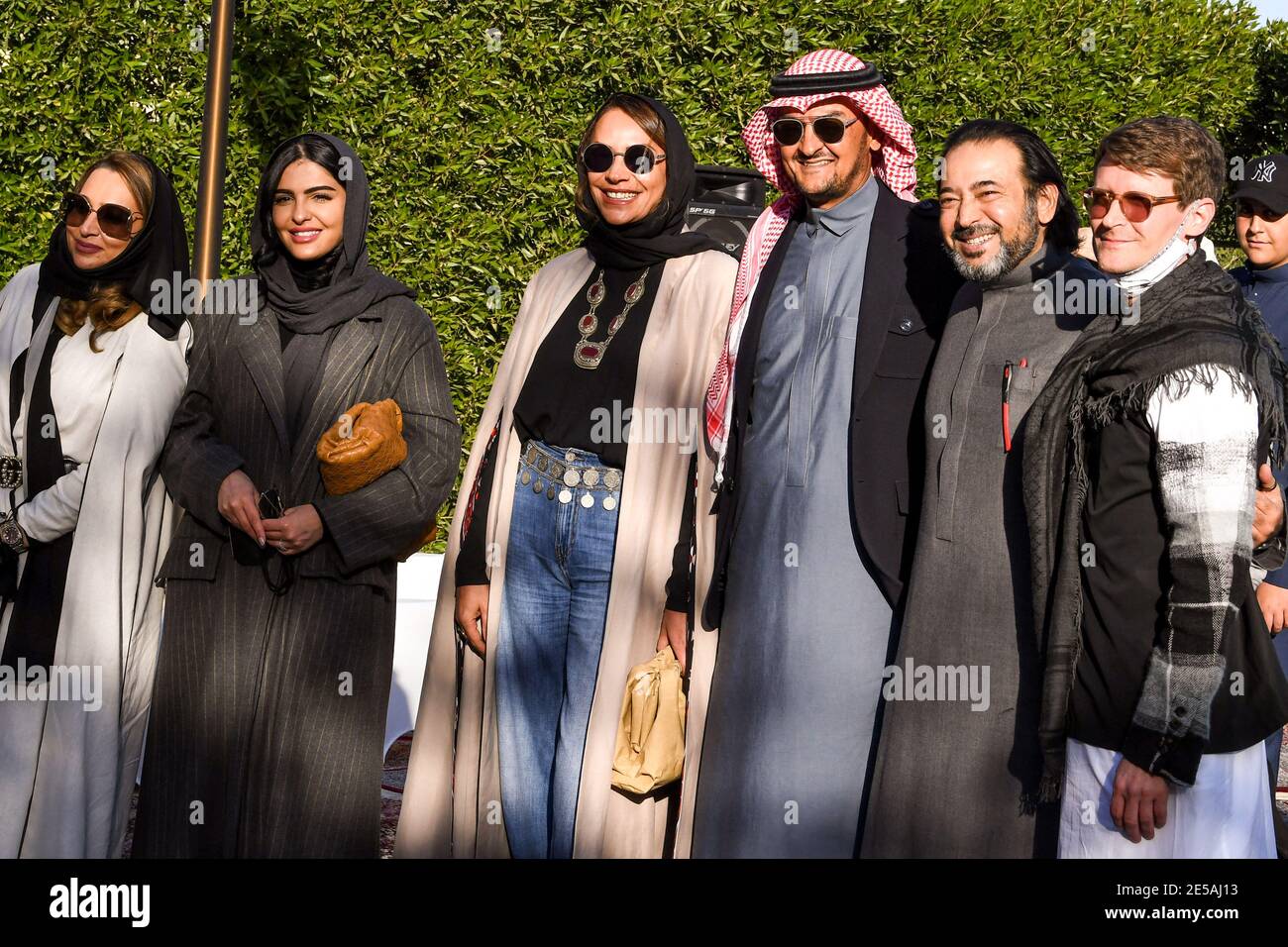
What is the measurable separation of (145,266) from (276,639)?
1.17m

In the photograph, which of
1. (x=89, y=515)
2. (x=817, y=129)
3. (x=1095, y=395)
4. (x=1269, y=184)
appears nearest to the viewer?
(x=1095, y=395)

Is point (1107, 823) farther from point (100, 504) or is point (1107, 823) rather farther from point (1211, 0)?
point (1211, 0)

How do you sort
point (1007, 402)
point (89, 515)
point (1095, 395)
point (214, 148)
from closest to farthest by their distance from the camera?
point (1095, 395)
point (1007, 402)
point (89, 515)
point (214, 148)

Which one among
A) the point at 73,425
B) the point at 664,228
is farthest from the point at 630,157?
the point at 73,425

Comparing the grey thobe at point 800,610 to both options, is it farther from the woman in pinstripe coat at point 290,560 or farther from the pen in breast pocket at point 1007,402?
the woman in pinstripe coat at point 290,560

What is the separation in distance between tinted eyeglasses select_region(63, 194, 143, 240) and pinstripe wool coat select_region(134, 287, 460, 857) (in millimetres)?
458

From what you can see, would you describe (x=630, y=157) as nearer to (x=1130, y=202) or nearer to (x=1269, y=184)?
(x=1130, y=202)

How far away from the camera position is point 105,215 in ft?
13.7

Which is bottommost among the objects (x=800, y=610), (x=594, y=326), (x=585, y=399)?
(x=800, y=610)

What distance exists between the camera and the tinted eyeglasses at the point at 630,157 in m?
4.11

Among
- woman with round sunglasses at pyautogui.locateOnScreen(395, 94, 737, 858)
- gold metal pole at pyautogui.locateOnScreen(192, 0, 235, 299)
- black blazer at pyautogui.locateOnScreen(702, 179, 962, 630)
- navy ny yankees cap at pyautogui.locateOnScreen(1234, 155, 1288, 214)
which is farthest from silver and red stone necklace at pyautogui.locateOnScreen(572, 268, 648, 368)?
navy ny yankees cap at pyautogui.locateOnScreen(1234, 155, 1288, 214)

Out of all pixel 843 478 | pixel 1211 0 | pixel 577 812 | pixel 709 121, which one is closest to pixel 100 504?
pixel 577 812

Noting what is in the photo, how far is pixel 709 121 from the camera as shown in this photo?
8016 millimetres

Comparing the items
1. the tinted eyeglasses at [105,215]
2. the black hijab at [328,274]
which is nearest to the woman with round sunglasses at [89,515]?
the tinted eyeglasses at [105,215]
